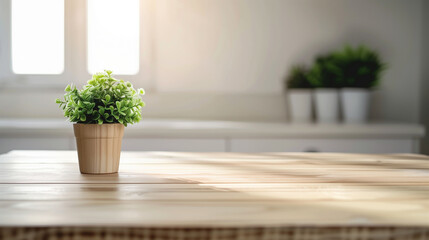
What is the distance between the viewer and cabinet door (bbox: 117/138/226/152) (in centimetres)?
194

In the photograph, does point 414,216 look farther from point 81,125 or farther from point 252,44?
point 252,44

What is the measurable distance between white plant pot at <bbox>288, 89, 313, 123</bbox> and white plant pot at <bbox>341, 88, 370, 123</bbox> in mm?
210

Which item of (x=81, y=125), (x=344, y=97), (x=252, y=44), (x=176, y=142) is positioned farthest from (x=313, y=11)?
(x=81, y=125)

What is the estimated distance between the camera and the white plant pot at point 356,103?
7.55ft

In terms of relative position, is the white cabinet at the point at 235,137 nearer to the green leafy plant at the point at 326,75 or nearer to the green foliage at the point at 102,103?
the green leafy plant at the point at 326,75

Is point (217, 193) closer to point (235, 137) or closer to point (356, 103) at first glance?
point (235, 137)

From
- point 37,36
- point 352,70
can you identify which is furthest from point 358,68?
point 37,36

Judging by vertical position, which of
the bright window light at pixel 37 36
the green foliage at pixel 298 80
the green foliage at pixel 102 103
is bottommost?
the green foliage at pixel 102 103

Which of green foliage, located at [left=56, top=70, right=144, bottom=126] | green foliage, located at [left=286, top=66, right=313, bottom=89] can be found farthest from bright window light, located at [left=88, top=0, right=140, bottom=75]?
green foliage, located at [left=56, top=70, right=144, bottom=126]

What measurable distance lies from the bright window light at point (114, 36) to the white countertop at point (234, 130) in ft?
2.37

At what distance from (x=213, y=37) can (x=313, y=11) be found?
0.63 meters

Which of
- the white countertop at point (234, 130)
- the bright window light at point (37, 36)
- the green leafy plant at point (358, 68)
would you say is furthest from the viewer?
the bright window light at point (37, 36)

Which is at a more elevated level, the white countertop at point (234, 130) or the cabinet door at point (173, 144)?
the white countertop at point (234, 130)

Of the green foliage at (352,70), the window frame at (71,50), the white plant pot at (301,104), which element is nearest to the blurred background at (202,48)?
the window frame at (71,50)
